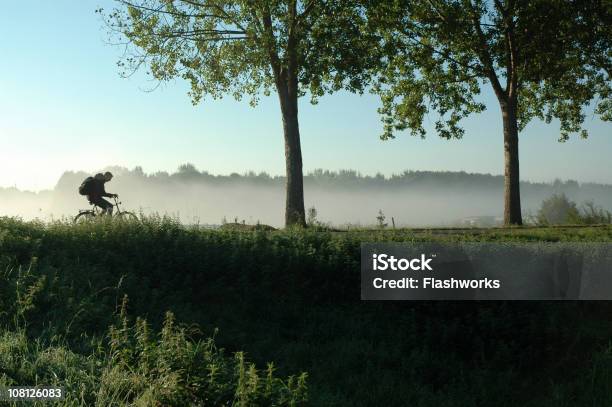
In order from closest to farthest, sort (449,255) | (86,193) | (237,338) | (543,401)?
(543,401)
(237,338)
(449,255)
(86,193)

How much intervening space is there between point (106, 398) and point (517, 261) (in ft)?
36.0

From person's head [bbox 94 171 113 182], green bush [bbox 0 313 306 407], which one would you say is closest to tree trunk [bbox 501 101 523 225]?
person's head [bbox 94 171 113 182]

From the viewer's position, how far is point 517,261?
49.8 feet

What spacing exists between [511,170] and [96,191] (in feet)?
57.8

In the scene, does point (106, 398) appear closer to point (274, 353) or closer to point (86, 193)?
point (274, 353)

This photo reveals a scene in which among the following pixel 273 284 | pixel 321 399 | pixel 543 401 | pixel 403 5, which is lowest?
pixel 543 401

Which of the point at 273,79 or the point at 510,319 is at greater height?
the point at 273,79

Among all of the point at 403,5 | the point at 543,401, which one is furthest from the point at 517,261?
the point at 403,5

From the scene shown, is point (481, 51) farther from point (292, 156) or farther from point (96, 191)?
point (96, 191)

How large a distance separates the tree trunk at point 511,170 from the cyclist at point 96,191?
16787 mm

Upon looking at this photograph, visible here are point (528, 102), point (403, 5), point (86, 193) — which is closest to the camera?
point (86, 193)

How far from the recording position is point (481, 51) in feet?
92.7

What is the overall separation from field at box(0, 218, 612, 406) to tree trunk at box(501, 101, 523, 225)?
39.5ft

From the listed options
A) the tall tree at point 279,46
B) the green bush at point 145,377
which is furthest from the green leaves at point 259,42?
the green bush at point 145,377
